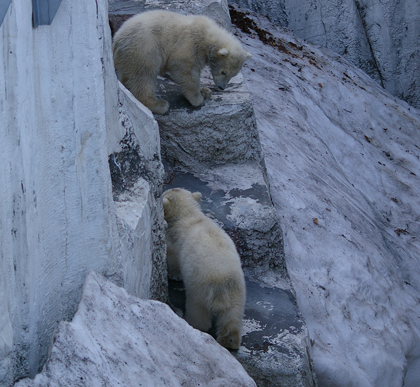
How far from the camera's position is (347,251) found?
213 inches

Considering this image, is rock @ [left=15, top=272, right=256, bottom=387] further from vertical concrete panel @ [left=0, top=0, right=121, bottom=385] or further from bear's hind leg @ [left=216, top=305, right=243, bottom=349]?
bear's hind leg @ [left=216, top=305, right=243, bottom=349]

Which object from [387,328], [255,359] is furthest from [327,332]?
[255,359]

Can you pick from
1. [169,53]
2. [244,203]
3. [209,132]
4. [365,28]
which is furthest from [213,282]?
[365,28]

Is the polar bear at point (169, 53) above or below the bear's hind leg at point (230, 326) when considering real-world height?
above

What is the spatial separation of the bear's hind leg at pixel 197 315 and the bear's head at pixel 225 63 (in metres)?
2.08

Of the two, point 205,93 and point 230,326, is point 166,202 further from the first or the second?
point 205,93

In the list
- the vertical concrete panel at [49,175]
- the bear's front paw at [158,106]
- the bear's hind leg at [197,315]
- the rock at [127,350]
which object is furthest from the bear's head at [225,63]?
the rock at [127,350]

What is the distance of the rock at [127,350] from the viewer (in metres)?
1.80

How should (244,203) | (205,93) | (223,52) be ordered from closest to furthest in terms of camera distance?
(244,203) < (223,52) < (205,93)

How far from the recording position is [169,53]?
421 cm

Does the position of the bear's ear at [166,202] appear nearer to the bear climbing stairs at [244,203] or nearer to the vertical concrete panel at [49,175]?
the bear climbing stairs at [244,203]

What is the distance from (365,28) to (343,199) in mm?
5145

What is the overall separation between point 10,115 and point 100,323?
774mm

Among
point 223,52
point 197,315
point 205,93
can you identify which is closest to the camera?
point 197,315
